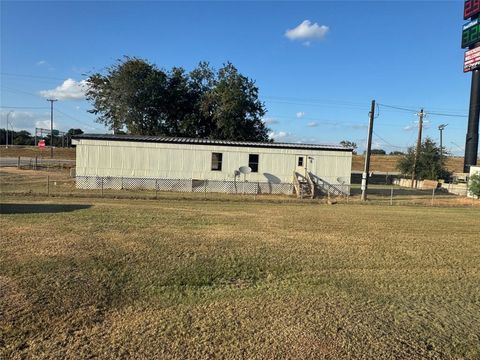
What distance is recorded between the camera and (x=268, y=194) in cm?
2423

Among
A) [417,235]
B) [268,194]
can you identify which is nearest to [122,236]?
[417,235]

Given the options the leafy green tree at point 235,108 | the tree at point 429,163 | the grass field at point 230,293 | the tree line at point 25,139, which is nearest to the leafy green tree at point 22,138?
the tree line at point 25,139

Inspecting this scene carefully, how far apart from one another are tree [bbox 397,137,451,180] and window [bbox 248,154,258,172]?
84.3 feet

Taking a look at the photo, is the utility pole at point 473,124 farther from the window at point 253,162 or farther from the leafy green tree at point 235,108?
the window at point 253,162

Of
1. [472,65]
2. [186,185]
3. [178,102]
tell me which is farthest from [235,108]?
[472,65]

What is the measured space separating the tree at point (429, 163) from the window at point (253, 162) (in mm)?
25704

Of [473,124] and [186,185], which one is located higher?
[473,124]

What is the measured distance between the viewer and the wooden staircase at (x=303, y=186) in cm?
2328

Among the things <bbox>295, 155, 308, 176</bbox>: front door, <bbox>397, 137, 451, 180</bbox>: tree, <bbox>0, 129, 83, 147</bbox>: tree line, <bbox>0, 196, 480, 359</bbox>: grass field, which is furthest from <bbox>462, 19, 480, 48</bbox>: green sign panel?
<bbox>0, 129, 83, 147</bbox>: tree line

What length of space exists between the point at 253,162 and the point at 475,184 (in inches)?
586

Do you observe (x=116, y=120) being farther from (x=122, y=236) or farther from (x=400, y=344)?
(x=400, y=344)

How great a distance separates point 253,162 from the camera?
987 inches

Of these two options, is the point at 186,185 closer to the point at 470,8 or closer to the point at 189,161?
the point at 189,161

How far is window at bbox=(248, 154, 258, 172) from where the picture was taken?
24.9 metres
